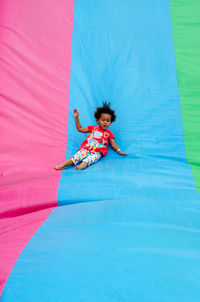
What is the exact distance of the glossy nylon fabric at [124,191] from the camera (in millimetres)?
597

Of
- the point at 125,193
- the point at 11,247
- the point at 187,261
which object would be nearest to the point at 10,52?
the point at 125,193

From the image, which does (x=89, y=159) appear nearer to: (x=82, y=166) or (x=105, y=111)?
(x=82, y=166)

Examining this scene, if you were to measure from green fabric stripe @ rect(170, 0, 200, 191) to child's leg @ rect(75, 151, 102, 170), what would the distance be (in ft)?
1.74

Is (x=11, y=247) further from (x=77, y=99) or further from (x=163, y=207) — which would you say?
(x=77, y=99)

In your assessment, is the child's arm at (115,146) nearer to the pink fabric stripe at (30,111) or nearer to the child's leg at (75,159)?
the child's leg at (75,159)

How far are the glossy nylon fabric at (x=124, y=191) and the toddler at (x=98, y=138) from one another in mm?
54

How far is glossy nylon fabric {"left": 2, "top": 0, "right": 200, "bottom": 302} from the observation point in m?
0.60

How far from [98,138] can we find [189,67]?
2.94ft

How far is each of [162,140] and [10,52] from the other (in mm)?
1278

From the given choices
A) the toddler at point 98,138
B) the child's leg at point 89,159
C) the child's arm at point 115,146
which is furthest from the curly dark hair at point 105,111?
the child's leg at point 89,159

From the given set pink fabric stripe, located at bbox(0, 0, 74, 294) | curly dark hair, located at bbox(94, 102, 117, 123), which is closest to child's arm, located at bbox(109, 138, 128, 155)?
curly dark hair, located at bbox(94, 102, 117, 123)

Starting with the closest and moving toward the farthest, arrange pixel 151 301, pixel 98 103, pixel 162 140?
1. pixel 151 301
2. pixel 162 140
3. pixel 98 103

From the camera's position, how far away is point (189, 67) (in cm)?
180

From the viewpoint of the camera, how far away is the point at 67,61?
1.85 meters
